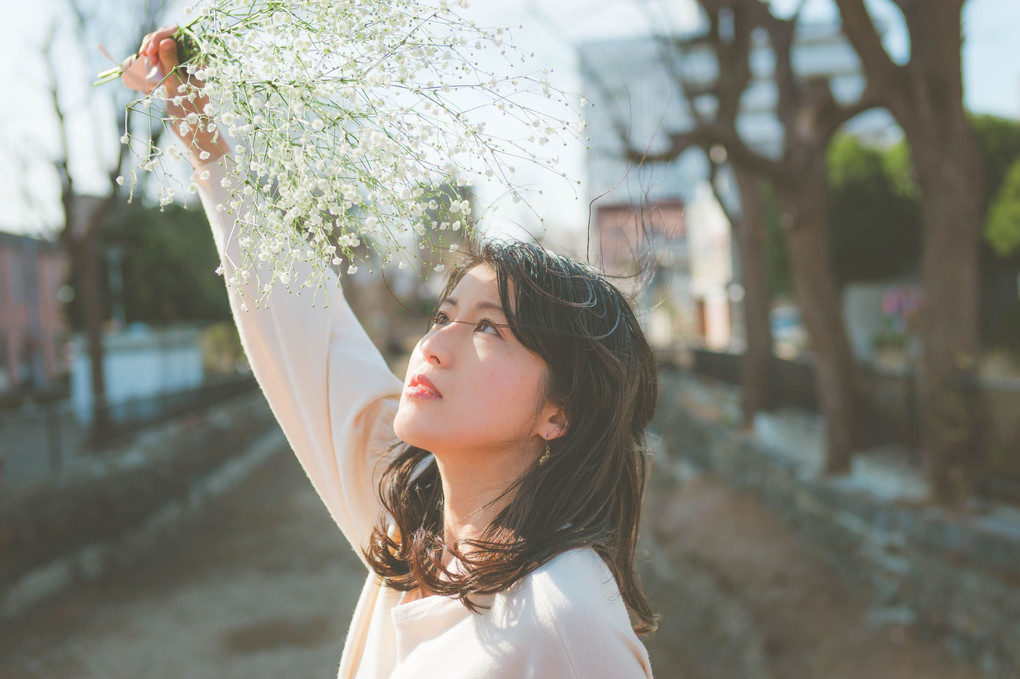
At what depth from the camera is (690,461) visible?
45.1 feet

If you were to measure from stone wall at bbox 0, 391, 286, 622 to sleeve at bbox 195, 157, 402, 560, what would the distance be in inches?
295

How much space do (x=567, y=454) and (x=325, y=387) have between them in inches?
21.1

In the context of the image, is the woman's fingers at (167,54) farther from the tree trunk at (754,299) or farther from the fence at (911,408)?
the tree trunk at (754,299)

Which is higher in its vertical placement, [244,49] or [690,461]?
[244,49]

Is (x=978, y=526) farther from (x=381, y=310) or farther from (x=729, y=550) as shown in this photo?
(x=381, y=310)

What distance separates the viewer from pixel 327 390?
71.1 inches

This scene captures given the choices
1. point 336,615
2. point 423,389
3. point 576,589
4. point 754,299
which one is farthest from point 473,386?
point 754,299

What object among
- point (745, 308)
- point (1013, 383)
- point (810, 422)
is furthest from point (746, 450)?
point (1013, 383)

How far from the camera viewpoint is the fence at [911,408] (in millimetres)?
5929

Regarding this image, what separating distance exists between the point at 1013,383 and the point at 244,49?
19.1 feet

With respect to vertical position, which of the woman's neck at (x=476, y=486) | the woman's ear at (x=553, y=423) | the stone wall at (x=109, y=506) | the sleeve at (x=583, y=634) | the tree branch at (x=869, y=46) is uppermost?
the tree branch at (x=869, y=46)

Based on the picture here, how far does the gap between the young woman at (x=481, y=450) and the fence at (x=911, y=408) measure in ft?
16.8

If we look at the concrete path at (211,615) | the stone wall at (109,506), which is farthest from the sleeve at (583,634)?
the stone wall at (109,506)

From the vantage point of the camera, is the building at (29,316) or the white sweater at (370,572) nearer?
the white sweater at (370,572)
